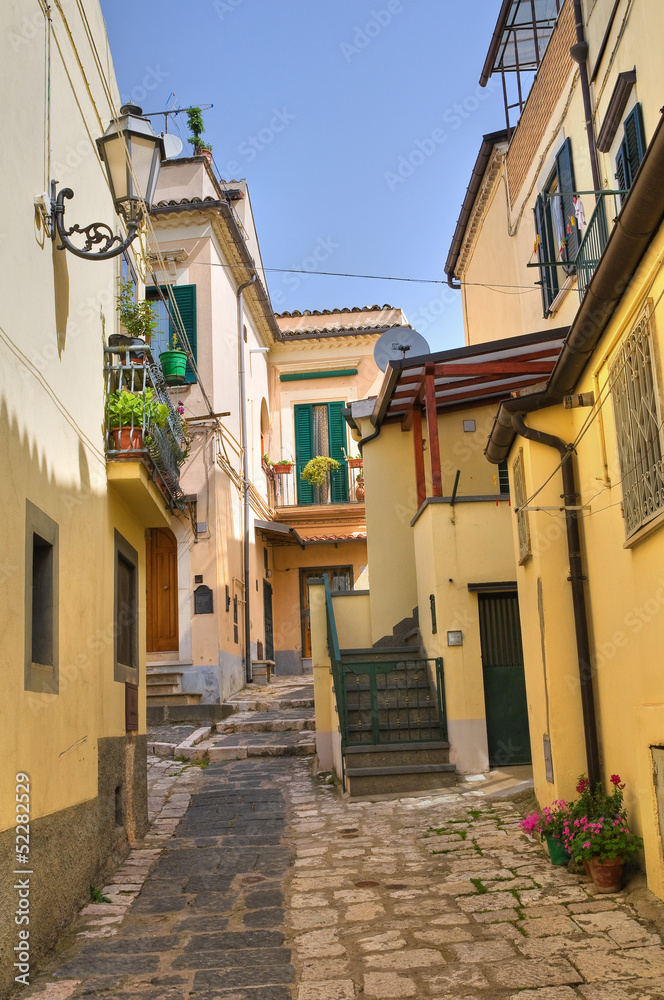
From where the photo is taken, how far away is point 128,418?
8.14m

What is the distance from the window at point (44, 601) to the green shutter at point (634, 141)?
7.17 m

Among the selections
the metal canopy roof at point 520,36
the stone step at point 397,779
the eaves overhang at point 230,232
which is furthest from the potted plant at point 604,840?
the eaves overhang at point 230,232

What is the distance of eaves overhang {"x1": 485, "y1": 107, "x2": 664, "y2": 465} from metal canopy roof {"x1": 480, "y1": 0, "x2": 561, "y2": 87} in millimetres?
8551

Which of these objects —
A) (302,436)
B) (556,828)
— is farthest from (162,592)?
(556,828)

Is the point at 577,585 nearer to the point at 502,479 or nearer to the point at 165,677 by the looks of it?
the point at 502,479

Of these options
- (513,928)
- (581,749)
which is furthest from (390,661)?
(513,928)

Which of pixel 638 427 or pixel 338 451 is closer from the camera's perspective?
pixel 638 427

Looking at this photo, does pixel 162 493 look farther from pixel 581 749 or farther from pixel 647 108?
pixel 647 108

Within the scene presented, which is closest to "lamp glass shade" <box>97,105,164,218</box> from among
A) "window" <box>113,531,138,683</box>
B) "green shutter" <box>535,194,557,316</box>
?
"window" <box>113,531,138,683</box>

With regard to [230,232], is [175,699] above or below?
below

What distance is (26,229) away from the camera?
5781 mm

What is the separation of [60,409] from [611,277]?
12.4 ft

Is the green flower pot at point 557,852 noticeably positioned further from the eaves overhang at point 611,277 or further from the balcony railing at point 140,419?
the balcony railing at point 140,419

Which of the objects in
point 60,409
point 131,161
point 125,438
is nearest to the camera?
point 60,409
